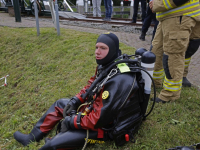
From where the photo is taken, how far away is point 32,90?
14.6ft

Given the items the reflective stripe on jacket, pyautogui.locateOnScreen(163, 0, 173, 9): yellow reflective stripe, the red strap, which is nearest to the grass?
the red strap

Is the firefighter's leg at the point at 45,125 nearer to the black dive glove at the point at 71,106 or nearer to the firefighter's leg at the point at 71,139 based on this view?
the black dive glove at the point at 71,106

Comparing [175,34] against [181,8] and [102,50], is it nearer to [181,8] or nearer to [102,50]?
[181,8]

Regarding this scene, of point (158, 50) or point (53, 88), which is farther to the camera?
point (53, 88)

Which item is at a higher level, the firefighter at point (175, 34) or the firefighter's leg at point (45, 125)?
the firefighter at point (175, 34)

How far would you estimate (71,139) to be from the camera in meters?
2.07

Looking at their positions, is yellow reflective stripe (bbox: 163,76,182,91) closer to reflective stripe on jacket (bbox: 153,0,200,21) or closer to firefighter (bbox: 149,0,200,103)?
firefighter (bbox: 149,0,200,103)

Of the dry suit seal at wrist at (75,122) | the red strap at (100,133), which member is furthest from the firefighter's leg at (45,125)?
the red strap at (100,133)

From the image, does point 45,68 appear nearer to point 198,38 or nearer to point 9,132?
point 9,132

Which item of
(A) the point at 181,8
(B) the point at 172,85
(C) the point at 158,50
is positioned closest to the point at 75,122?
(B) the point at 172,85

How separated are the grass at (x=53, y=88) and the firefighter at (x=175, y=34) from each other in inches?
13.7

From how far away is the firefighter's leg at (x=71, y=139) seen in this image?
2072mm

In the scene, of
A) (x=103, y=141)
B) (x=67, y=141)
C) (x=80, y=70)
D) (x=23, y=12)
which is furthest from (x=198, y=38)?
(x=23, y=12)

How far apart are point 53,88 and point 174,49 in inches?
109
